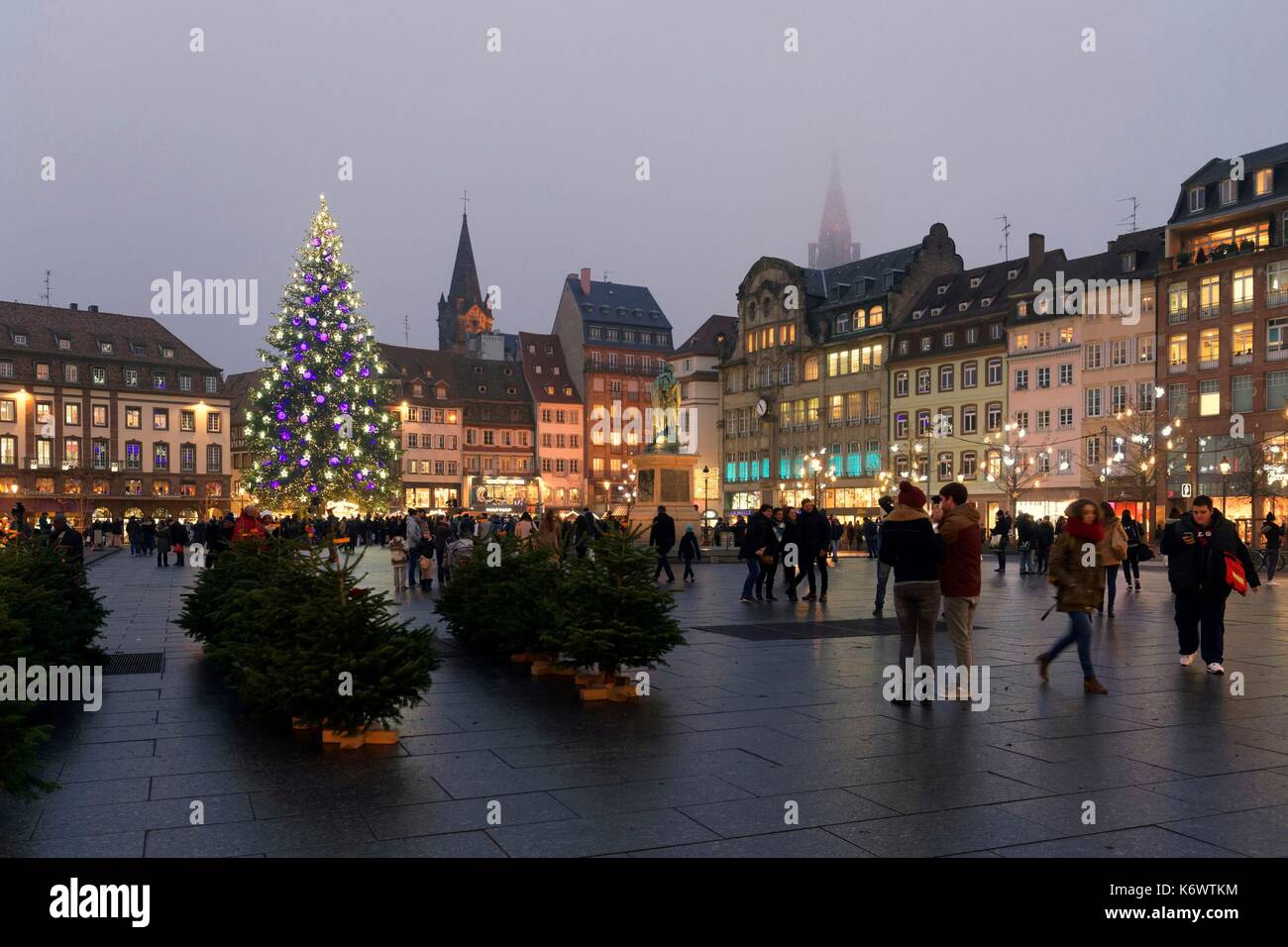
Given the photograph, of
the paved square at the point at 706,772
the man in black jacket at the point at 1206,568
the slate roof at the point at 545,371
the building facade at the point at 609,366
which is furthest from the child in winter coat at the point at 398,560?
the slate roof at the point at 545,371

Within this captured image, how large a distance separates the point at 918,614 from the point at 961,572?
0.68m

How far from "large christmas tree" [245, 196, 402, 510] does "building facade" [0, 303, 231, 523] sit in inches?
1515

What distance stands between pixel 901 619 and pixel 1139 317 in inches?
2324

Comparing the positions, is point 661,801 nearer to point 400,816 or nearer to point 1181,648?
point 400,816

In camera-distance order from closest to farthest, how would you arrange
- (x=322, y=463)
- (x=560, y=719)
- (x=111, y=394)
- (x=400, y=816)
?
(x=400, y=816)
(x=560, y=719)
(x=322, y=463)
(x=111, y=394)

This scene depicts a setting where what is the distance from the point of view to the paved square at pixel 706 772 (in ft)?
19.5

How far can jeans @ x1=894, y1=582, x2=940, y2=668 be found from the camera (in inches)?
399

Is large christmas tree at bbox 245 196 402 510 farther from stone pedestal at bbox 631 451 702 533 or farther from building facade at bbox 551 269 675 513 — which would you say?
building facade at bbox 551 269 675 513

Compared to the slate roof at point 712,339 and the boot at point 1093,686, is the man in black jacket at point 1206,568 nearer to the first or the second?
the boot at point 1093,686

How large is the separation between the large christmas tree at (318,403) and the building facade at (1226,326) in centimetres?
3850

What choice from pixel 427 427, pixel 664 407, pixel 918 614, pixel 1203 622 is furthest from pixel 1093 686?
pixel 427 427

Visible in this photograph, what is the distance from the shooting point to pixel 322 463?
45.0 meters

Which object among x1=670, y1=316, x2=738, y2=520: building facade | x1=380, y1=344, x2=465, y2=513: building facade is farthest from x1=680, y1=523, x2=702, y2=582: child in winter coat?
x1=380, y1=344, x2=465, y2=513: building facade
